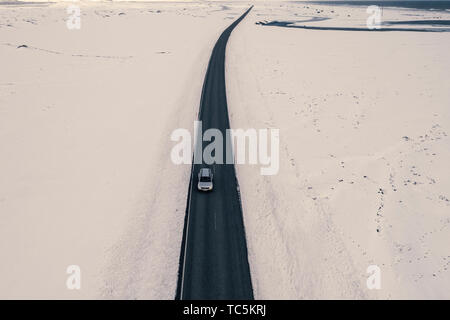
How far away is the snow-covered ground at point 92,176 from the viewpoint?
1855 centimetres

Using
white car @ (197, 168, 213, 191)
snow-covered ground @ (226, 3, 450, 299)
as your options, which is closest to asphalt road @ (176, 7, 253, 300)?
white car @ (197, 168, 213, 191)

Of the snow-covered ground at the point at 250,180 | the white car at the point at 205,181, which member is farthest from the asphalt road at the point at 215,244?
the snow-covered ground at the point at 250,180

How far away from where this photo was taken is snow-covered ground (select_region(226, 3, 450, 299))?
18906mm

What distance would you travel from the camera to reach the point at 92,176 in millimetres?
27422

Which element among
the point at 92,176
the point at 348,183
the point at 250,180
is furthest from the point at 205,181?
the point at 348,183

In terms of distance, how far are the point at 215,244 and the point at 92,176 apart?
1348 cm

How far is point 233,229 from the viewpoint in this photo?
21859mm

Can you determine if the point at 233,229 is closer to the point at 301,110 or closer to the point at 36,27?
the point at 301,110

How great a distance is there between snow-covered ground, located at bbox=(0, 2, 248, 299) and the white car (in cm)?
162

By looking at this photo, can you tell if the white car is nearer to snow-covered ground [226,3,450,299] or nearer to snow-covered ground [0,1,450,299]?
snow-covered ground [0,1,450,299]

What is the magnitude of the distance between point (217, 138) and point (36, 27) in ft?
350

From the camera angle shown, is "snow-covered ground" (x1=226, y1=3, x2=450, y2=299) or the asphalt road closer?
the asphalt road

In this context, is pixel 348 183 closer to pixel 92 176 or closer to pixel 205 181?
pixel 205 181
